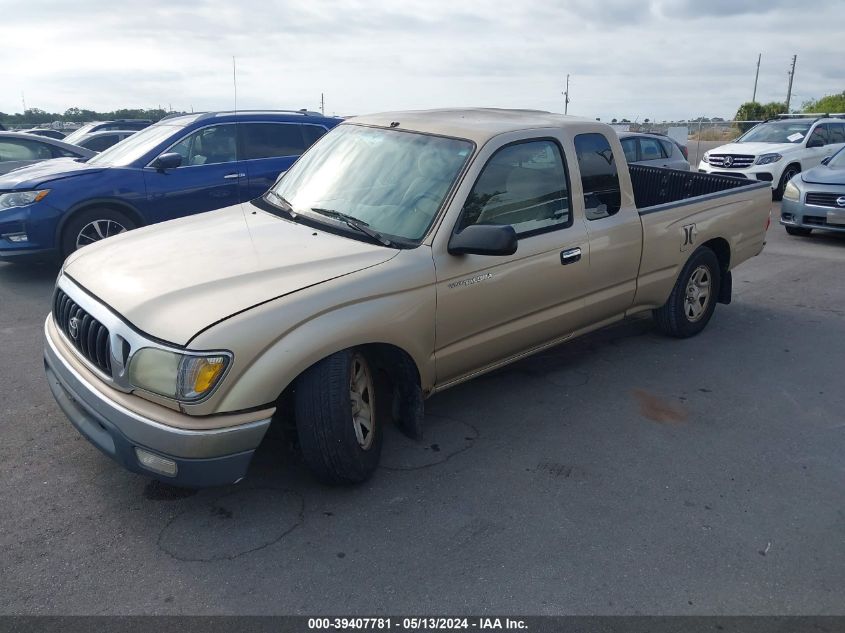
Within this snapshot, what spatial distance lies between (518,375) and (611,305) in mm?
835

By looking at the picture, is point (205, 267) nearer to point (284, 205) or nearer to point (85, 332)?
point (85, 332)

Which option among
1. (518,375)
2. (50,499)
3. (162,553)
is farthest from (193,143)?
(162,553)

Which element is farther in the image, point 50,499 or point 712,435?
point 712,435

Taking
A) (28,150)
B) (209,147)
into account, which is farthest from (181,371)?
(28,150)

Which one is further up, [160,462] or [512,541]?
[160,462]

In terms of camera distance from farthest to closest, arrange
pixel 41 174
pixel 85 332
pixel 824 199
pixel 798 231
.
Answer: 1. pixel 798 231
2. pixel 824 199
3. pixel 41 174
4. pixel 85 332

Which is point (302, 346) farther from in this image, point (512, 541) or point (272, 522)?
point (512, 541)

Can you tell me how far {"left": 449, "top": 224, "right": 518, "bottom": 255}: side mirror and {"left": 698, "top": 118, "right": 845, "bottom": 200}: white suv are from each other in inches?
471

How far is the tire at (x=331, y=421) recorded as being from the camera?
3316 millimetres

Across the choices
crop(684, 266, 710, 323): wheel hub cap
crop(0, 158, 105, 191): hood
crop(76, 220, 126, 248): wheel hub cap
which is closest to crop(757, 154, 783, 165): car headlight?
crop(684, 266, 710, 323): wheel hub cap

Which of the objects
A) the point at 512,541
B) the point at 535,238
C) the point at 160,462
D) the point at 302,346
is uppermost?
the point at 535,238

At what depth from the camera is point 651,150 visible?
40.2 feet

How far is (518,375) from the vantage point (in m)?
5.25

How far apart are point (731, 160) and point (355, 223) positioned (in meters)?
13.1
